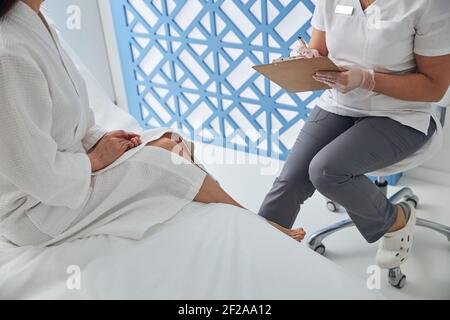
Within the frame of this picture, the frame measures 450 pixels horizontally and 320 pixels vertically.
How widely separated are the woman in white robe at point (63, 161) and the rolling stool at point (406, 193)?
0.49 metres

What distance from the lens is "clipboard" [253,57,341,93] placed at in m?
1.06

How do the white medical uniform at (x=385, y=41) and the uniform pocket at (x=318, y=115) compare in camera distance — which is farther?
the uniform pocket at (x=318, y=115)

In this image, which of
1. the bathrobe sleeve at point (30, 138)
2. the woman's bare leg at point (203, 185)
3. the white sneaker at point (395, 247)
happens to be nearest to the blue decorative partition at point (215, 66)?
the white sneaker at point (395, 247)

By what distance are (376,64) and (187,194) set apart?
1.89 ft

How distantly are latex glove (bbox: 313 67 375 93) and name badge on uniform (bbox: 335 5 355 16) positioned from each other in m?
0.15

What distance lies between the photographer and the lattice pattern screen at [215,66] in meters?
1.66

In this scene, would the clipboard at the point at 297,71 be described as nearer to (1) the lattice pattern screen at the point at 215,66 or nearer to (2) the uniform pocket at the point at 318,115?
(2) the uniform pocket at the point at 318,115

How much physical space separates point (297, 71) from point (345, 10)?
0.22 metres

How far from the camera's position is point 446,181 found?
5.41ft

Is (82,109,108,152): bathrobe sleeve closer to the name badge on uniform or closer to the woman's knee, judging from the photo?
the woman's knee

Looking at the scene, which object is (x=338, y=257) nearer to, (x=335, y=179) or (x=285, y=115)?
(x=335, y=179)

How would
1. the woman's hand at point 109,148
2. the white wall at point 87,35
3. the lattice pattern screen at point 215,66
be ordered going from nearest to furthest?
the woman's hand at point 109,148
the lattice pattern screen at point 215,66
the white wall at point 87,35

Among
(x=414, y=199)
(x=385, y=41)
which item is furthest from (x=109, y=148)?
(x=414, y=199)

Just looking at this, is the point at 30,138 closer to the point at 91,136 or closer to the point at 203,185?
the point at 91,136
